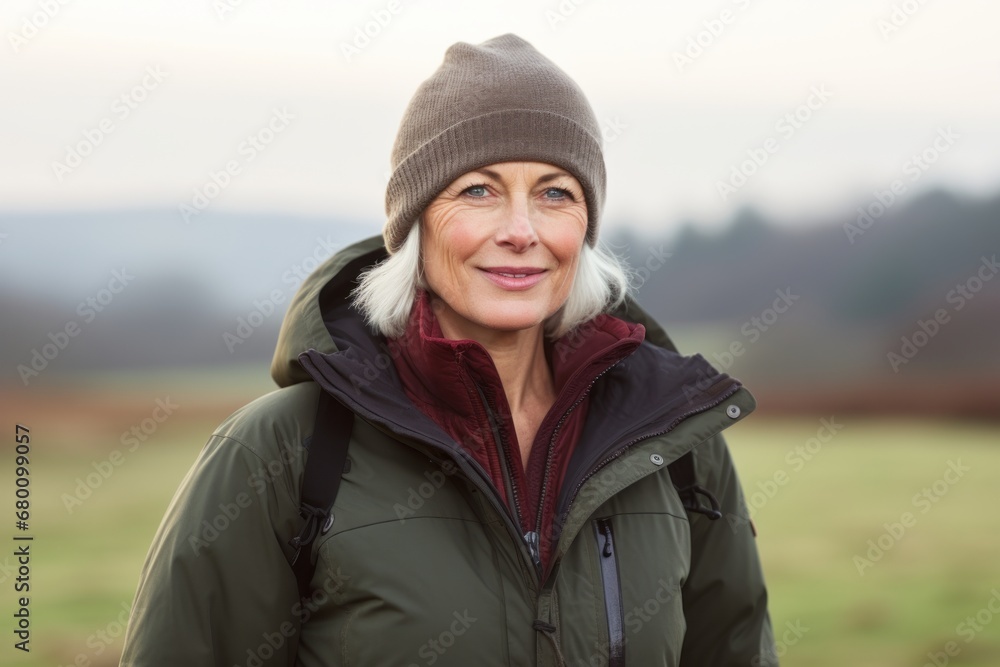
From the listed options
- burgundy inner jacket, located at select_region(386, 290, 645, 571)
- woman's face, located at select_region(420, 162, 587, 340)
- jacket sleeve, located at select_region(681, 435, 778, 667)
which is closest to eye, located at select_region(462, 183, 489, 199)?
woman's face, located at select_region(420, 162, 587, 340)

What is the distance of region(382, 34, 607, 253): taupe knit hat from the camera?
2.11 metres

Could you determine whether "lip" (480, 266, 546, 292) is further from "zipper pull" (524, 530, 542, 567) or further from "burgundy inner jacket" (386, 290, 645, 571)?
"zipper pull" (524, 530, 542, 567)

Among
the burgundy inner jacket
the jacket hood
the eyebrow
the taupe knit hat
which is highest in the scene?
the taupe knit hat

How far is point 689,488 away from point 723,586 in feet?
1.13

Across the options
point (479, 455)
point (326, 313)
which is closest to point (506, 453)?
point (479, 455)

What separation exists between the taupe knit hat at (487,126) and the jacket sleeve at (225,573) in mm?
748

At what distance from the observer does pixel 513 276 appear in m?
2.10

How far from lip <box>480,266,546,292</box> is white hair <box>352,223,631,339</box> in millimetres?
222

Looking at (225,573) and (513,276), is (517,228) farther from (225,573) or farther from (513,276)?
(225,573)

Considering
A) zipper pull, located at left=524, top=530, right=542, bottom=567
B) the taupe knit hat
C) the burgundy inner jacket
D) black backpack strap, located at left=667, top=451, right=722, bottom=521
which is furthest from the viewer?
black backpack strap, located at left=667, top=451, right=722, bottom=521

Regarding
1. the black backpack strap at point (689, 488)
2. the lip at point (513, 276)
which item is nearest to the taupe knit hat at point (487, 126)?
the lip at point (513, 276)

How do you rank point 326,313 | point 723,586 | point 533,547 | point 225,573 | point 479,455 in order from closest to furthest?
point 225,573, point 533,547, point 479,455, point 326,313, point 723,586

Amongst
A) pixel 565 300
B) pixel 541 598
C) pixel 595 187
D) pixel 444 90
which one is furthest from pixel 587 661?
pixel 444 90

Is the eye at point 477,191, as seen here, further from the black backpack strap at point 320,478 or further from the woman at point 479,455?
the black backpack strap at point 320,478
